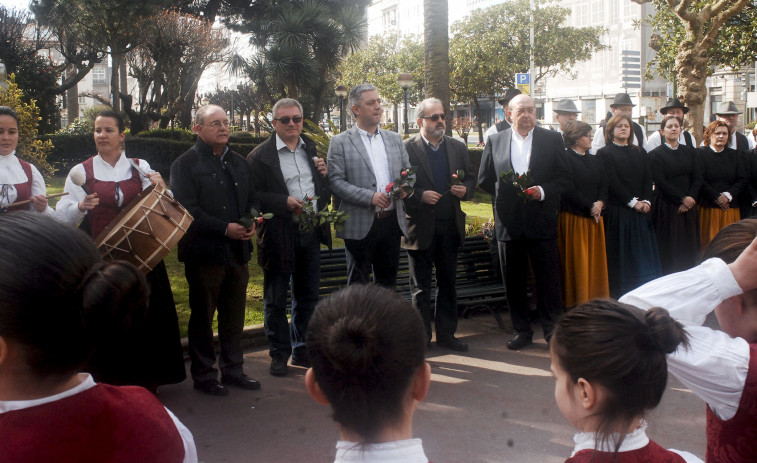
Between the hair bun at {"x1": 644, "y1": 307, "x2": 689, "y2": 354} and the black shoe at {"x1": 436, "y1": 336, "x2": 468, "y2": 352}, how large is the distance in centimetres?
451

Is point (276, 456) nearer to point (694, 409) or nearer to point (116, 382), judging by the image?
point (116, 382)

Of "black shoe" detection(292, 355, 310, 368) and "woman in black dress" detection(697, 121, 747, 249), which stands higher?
"woman in black dress" detection(697, 121, 747, 249)

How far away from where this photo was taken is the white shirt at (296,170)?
5.81 metres

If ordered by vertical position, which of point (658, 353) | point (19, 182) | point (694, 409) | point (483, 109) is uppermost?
point (483, 109)

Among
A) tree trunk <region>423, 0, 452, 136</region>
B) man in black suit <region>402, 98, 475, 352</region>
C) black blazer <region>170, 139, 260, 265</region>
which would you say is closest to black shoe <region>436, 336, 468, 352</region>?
man in black suit <region>402, 98, 475, 352</region>

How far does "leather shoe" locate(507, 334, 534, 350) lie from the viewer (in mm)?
6282

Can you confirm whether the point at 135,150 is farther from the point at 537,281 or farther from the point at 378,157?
the point at 537,281

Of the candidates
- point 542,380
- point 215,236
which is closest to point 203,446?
point 215,236

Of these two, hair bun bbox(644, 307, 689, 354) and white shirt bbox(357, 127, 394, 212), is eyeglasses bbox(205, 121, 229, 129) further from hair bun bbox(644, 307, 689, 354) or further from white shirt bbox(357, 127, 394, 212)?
hair bun bbox(644, 307, 689, 354)

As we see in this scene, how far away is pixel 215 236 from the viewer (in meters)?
5.21

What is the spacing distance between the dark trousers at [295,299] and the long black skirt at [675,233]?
404cm

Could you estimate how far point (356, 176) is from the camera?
6.11 m

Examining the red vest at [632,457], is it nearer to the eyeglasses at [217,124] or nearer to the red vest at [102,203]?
the red vest at [102,203]

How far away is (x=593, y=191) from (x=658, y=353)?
5579 millimetres
